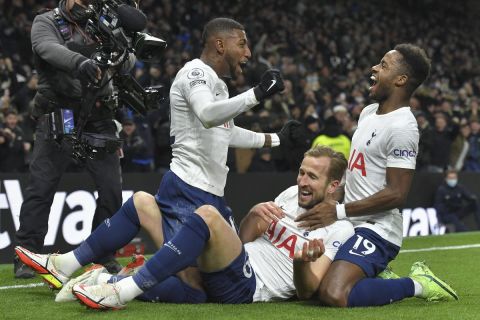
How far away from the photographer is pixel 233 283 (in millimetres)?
5031

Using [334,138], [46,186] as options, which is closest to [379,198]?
[46,186]

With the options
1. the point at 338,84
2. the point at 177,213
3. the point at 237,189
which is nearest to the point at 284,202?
the point at 177,213

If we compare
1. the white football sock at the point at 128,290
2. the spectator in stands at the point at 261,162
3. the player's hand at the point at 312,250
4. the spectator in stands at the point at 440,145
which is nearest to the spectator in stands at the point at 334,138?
the spectator in stands at the point at 261,162

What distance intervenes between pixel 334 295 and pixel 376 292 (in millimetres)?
267

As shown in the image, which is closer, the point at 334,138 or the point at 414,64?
the point at 414,64

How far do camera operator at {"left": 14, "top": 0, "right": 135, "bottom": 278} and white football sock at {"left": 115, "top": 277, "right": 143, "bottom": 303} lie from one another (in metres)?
1.71

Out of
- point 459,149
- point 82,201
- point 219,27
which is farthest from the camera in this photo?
point 459,149

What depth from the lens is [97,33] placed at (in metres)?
5.76

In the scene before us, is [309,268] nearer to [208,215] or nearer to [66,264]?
[208,215]

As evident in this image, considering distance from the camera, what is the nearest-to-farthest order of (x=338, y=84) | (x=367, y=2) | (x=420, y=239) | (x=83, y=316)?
(x=83, y=316), (x=420, y=239), (x=338, y=84), (x=367, y=2)

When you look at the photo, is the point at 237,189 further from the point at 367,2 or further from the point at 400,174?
the point at 367,2

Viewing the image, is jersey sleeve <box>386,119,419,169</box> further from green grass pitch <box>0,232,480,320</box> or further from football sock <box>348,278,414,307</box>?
green grass pitch <box>0,232,480,320</box>

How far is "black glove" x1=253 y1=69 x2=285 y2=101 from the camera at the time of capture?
4.87 m

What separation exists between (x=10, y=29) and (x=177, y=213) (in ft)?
30.8
